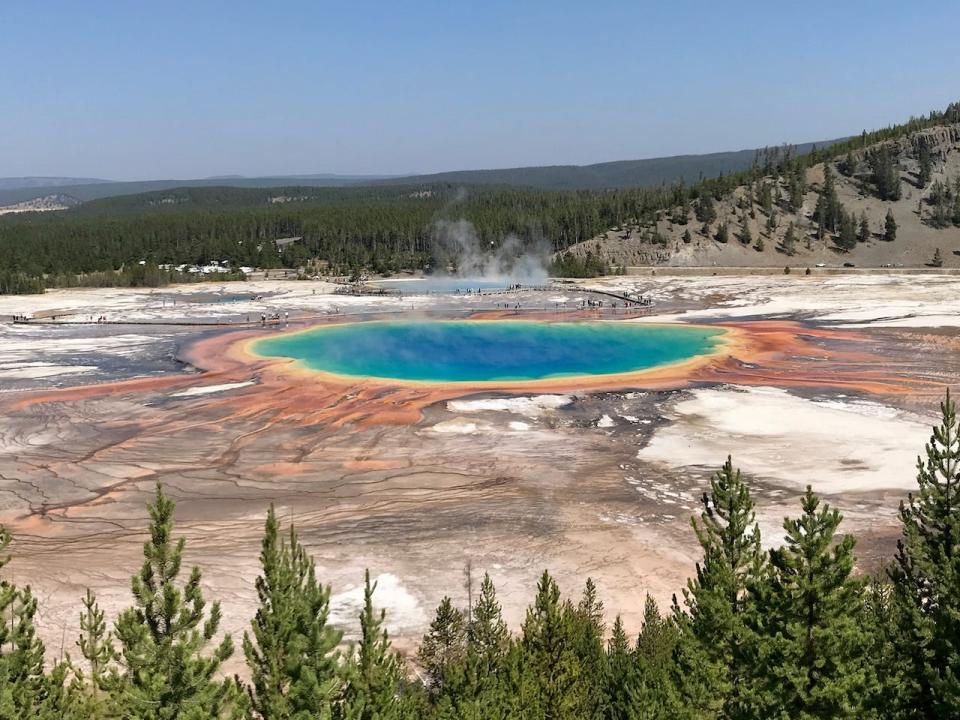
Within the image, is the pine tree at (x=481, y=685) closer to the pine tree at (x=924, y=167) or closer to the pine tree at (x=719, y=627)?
the pine tree at (x=719, y=627)

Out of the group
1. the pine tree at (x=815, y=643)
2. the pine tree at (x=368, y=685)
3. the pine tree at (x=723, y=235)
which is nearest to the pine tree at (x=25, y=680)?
the pine tree at (x=368, y=685)

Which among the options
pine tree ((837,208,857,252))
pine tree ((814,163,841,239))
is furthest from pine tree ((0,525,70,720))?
pine tree ((814,163,841,239))

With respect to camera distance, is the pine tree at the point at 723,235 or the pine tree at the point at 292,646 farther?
the pine tree at the point at 723,235

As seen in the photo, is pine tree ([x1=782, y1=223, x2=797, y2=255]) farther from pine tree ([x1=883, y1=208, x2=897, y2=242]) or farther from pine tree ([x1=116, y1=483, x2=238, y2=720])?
pine tree ([x1=116, y1=483, x2=238, y2=720])

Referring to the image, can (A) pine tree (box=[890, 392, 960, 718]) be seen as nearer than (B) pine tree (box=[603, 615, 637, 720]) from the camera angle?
Yes

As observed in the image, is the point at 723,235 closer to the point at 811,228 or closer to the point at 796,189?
the point at 811,228

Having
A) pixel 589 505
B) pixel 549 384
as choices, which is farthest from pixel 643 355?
pixel 589 505

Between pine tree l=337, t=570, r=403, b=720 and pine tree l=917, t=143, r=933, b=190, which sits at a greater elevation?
pine tree l=917, t=143, r=933, b=190
